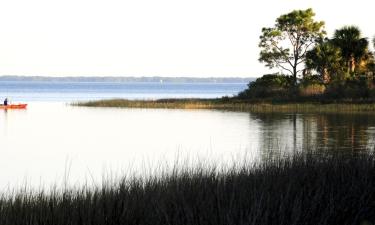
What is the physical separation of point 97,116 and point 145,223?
45.7m

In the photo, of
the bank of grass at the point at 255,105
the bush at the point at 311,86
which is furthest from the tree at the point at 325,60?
the bank of grass at the point at 255,105

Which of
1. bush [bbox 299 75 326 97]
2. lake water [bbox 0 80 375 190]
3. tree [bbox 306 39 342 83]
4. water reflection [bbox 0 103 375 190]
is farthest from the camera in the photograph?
bush [bbox 299 75 326 97]

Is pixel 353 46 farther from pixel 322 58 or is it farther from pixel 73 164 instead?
pixel 73 164

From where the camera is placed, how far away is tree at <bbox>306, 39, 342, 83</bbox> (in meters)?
63.7

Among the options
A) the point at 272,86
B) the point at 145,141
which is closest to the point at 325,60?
the point at 272,86

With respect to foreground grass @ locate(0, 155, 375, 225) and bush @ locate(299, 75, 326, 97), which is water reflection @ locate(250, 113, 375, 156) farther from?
foreground grass @ locate(0, 155, 375, 225)

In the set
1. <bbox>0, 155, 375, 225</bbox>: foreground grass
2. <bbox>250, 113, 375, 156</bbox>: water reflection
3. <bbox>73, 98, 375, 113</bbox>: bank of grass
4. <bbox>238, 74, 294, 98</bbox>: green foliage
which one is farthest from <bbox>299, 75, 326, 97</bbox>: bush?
<bbox>0, 155, 375, 225</bbox>: foreground grass

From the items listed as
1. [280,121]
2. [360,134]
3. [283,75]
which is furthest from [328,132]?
[283,75]

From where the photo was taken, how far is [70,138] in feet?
113

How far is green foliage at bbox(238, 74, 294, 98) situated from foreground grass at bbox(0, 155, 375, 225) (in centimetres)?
5700

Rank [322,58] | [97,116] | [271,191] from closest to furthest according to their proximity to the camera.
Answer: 1. [271,191]
2. [97,116]
3. [322,58]

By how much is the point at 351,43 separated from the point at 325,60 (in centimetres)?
302

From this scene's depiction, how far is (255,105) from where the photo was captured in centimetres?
6406

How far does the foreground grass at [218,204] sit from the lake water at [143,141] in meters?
6.34
